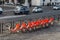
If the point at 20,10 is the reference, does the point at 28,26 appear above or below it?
above

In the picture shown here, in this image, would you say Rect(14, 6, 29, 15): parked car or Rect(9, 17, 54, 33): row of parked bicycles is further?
Rect(14, 6, 29, 15): parked car

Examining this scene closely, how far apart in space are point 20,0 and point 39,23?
5829cm

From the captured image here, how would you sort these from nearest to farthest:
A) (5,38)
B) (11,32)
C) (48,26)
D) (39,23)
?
(5,38) < (11,32) < (39,23) < (48,26)

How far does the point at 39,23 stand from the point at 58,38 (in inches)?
235

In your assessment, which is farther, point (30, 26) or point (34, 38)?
point (30, 26)

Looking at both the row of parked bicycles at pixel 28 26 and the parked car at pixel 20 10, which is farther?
the parked car at pixel 20 10

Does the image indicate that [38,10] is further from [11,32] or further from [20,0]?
[11,32]

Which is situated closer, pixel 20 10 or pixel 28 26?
pixel 28 26

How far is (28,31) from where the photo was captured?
2288 cm

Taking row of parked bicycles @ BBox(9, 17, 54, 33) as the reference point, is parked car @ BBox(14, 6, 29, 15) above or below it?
below

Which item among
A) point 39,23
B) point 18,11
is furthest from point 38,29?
point 18,11

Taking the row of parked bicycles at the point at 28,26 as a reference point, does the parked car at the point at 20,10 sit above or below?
below

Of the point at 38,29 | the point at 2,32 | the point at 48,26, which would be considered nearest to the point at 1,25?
the point at 2,32

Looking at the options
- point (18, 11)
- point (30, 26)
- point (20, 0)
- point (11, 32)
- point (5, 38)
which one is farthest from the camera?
point (20, 0)
